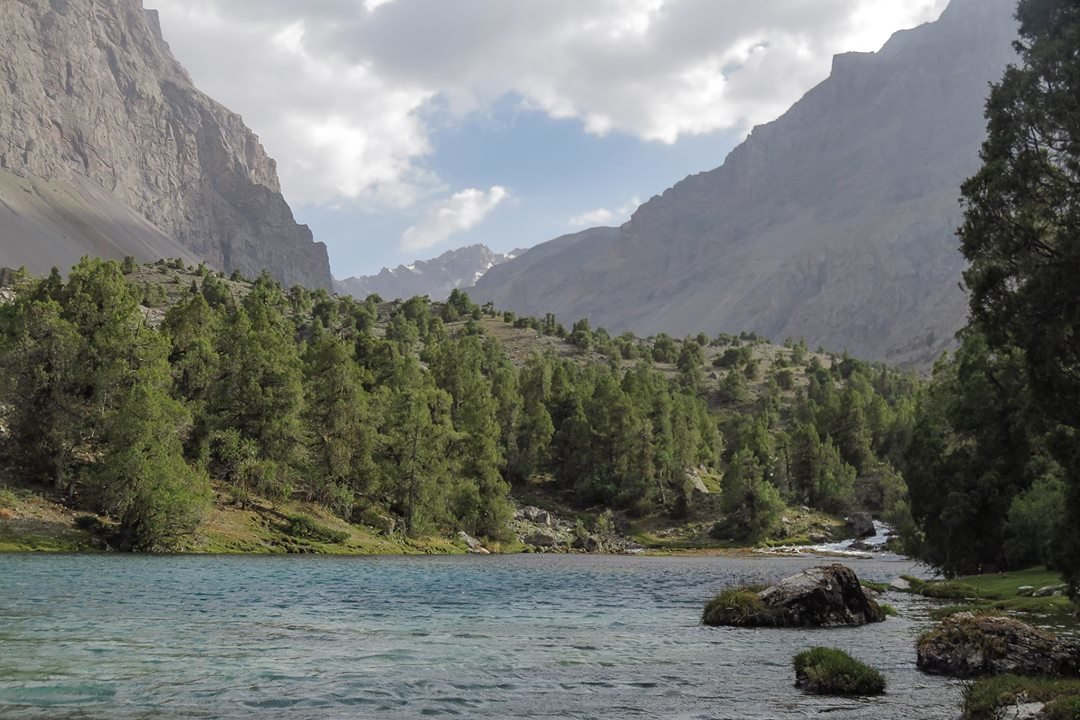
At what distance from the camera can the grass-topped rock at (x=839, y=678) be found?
797 inches

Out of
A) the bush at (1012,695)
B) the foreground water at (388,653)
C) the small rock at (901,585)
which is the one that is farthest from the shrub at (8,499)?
the bush at (1012,695)

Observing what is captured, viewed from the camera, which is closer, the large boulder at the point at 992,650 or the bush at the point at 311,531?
the large boulder at the point at 992,650

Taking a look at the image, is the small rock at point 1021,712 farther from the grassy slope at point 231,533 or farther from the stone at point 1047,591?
the grassy slope at point 231,533

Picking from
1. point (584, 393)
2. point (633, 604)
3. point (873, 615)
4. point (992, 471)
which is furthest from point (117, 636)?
point (584, 393)

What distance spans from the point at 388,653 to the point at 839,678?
40.6 ft

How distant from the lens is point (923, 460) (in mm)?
62188

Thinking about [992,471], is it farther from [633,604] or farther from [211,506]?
[211,506]

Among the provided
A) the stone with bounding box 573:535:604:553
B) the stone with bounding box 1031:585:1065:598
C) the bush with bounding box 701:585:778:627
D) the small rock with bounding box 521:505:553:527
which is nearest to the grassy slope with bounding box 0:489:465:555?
the stone with bounding box 573:535:604:553

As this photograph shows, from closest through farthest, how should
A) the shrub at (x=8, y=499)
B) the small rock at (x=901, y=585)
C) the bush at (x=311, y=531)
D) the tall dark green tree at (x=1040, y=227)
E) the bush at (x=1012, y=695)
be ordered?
the bush at (x=1012, y=695) → the tall dark green tree at (x=1040, y=227) → the small rock at (x=901, y=585) → the shrub at (x=8, y=499) → the bush at (x=311, y=531)

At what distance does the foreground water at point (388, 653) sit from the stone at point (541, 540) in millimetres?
69102

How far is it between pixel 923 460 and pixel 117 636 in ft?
181

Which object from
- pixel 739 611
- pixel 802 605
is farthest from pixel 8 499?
pixel 802 605

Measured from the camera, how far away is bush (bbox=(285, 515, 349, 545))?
269 ft

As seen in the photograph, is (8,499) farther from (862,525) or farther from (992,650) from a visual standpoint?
(862,525)
